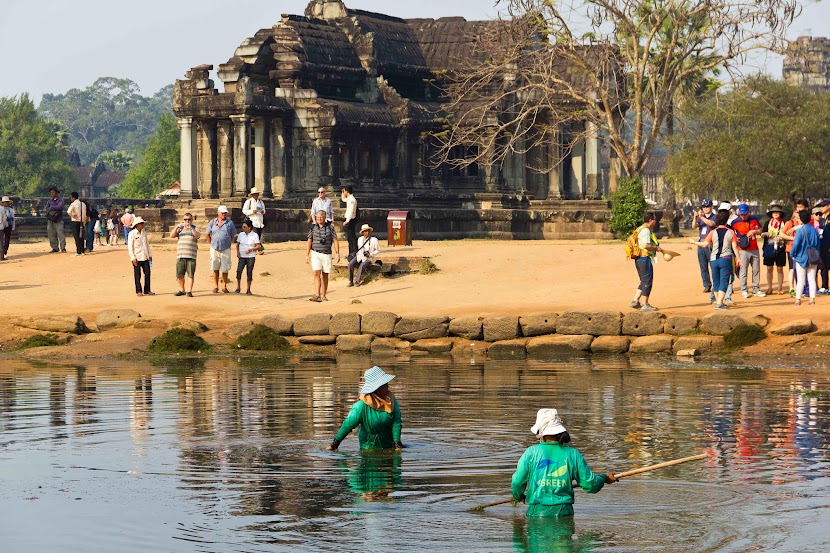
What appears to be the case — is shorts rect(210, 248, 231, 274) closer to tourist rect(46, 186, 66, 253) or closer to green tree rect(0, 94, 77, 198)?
tourist rect(46, 186, 66, 253)

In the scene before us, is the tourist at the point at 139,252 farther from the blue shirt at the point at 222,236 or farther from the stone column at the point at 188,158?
the stone column at the point at 188,158

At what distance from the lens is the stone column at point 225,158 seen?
47094 millimetres

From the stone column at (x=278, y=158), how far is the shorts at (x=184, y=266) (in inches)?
723

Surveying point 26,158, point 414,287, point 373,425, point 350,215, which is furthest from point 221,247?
point 26,158

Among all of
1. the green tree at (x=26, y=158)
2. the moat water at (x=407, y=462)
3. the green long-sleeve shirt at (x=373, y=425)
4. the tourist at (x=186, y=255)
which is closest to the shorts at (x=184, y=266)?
the tourist at (x=186, y=255)

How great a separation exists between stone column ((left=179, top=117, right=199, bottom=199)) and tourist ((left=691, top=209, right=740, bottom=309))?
2531 cm

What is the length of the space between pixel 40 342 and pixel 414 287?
8.00m

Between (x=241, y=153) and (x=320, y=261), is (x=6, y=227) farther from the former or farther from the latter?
(x=320, y=261)

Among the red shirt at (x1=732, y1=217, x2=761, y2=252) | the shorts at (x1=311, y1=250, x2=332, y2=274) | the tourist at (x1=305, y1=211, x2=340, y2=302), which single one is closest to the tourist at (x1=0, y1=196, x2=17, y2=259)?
the tourist at (x1=305, y1=211, x2=340, y2=302)

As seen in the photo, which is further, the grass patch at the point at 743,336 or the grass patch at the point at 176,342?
the grass patch at the point at 176,342

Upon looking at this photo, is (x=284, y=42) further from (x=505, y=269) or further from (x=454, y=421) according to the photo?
(x=454, y=421)

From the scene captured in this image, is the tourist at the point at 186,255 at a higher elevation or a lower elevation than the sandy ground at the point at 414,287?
higher

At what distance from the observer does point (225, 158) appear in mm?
47219

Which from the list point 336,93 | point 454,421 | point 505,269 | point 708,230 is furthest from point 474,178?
point 454,421
